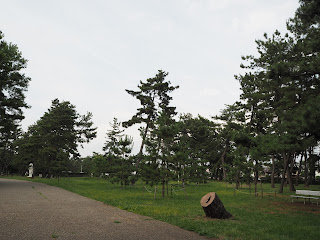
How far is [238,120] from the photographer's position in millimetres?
30297

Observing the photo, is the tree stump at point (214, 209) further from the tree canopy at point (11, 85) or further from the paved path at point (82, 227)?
the tree canopy at point (11, 85)

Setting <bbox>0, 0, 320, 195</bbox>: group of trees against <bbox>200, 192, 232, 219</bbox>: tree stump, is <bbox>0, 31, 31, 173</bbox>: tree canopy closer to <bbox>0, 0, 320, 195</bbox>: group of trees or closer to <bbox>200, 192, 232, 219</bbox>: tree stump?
<bbox>0, 0, 320, 195</bbox>: group of trees

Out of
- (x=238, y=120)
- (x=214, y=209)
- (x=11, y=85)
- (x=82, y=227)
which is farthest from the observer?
(x=238, y=120)

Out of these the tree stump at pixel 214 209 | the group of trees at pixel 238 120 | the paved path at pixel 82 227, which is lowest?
the paved path at pixel 82 227

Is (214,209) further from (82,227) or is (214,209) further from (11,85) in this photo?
(11,85)

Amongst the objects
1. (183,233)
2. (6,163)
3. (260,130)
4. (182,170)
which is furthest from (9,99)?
(6,163)

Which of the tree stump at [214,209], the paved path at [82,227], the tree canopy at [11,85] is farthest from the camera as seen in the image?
the tree canopy at [11,85]

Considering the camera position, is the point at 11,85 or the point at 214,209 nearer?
the point at 214,209

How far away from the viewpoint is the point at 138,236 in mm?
6223

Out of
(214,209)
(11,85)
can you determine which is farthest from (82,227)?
(11,85)

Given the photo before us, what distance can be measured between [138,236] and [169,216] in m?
3.11

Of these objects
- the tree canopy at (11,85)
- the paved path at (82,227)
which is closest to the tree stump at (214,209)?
the paved path at (82,227)

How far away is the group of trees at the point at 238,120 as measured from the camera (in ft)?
36.8

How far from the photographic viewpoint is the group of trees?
11.2m
